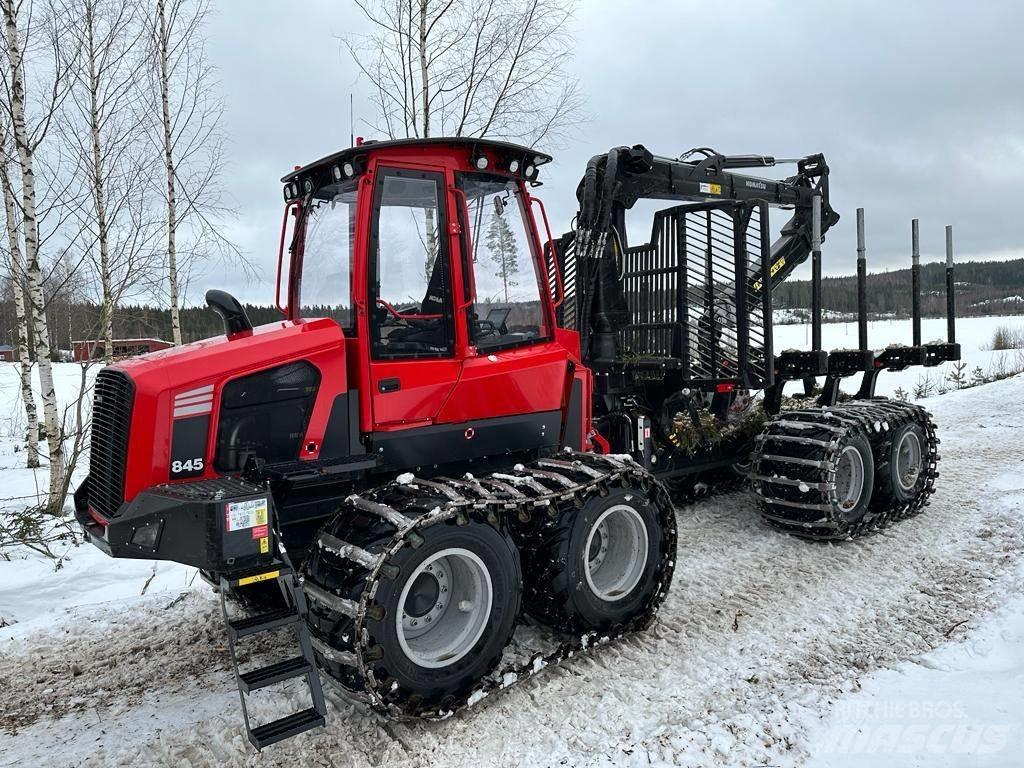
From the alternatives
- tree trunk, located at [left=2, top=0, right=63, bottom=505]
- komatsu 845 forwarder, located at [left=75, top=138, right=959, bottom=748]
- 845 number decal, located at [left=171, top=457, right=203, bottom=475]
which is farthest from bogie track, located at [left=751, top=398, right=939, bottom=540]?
tree trunk, located at [left=2, top=0, right=63, bottom=505]

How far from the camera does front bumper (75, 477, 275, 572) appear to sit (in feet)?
10.8

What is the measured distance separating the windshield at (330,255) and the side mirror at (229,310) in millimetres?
515

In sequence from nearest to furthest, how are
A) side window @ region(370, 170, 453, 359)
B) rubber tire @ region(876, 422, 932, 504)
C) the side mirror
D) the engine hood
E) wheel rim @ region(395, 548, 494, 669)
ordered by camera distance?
the engine hood, wheel rim @ region(395, 548, 494, 669), the side mirror, side window @ region(370, 170, 453, 359), rubber tire @ region(876, 422, 932, 504)

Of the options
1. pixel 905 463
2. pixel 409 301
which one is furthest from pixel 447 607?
pixel 905 463

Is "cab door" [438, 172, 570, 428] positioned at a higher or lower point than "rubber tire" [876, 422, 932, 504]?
higher

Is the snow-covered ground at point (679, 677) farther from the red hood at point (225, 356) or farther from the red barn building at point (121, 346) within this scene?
the red barn building at point (121, 346)

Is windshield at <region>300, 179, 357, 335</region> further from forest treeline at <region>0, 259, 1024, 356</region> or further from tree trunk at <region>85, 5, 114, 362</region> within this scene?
tree trunk at <region>85, 5, 114, 362</region>

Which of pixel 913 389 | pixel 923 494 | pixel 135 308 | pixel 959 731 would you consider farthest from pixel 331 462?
pixel 913 389

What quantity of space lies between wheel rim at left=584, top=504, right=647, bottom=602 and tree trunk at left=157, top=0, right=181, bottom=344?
853cm

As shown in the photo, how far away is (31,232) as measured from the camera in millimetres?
7781

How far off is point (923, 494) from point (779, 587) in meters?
2.82

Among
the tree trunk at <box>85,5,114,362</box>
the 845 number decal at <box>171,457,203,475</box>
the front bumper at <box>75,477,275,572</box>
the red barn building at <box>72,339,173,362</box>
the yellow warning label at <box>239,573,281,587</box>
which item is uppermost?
the tree trunk at <box>85,5,114,362</box>

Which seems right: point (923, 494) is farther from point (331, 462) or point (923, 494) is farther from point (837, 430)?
point (331, 462)

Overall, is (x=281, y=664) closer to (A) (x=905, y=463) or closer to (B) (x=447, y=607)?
(B) (x=447, y=607)
